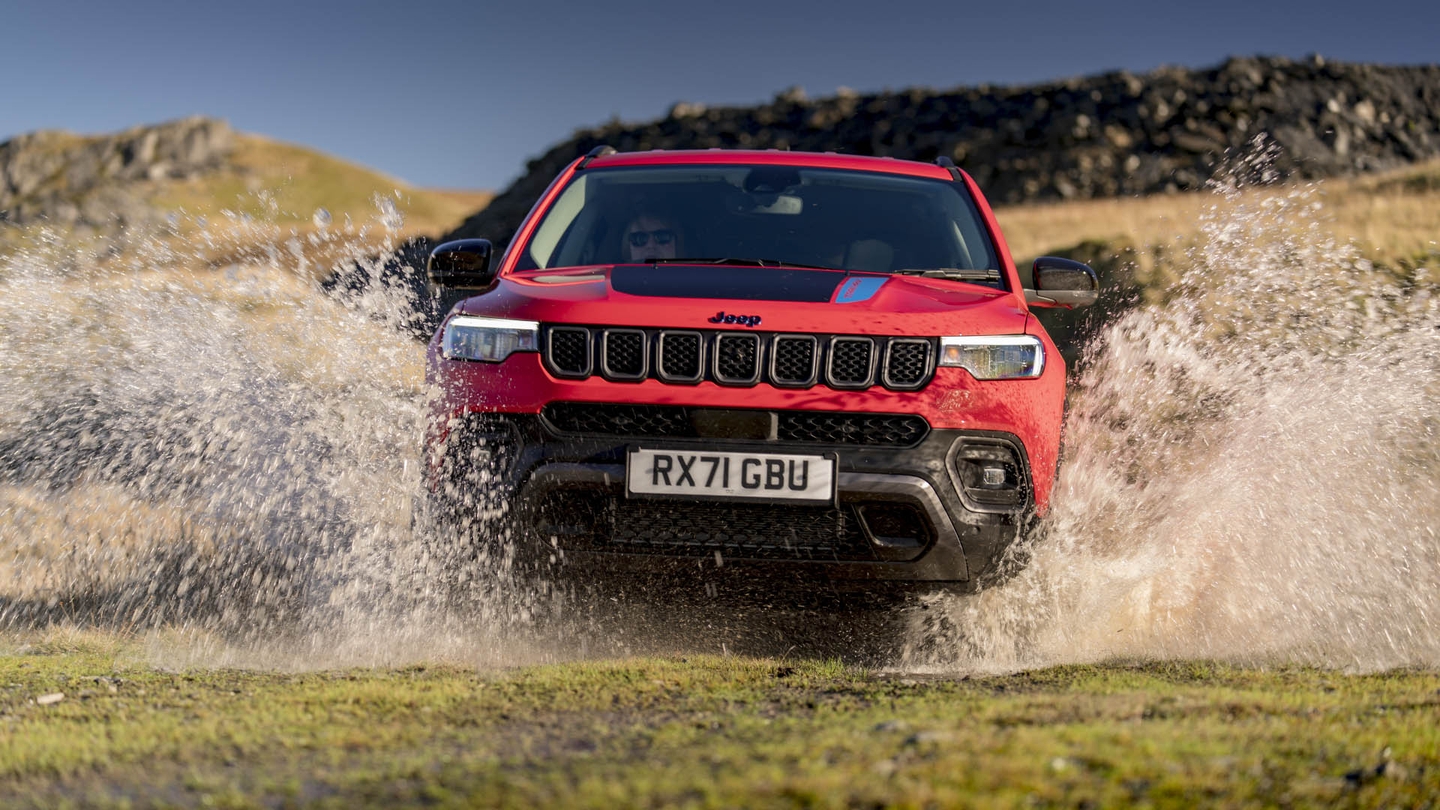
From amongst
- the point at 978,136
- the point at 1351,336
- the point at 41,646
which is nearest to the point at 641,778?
the point at 41,646

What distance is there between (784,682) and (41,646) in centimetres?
280

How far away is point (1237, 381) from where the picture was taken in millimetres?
7562

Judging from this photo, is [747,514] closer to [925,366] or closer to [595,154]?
[925,366]

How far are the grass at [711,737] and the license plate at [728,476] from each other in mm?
573

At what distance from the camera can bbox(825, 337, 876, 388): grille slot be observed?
374 cm

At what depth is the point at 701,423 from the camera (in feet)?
12.1

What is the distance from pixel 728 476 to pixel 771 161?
215 cm

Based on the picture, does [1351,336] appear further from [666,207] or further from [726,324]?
[726,324]

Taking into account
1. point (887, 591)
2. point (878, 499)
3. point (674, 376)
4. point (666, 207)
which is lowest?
point (887, 591)

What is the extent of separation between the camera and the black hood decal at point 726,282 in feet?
12.8

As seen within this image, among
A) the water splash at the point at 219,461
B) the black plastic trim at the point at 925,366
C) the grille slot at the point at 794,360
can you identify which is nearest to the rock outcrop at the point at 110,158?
the water splash at the point at 219,461

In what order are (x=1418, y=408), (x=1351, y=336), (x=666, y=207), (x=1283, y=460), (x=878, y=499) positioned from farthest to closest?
(x=1351, y=336) → (x=1418, y=408) → (x=1283, y=460) → (x=666, y=207) → (x=878, y=499)

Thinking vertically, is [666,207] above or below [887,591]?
above

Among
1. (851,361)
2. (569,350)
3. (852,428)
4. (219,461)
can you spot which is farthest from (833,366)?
(219,461)
